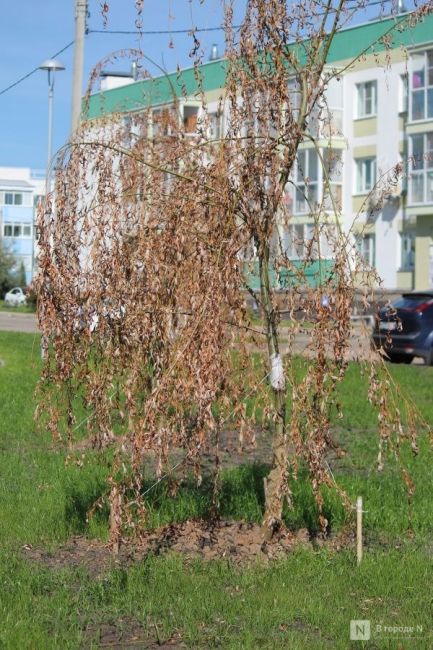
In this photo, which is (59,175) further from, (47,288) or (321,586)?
(321,586)

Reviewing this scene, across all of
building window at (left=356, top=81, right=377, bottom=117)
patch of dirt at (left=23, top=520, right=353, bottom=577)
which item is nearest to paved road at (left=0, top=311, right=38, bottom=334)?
building window at (left=356, top=81, right=377, bottom=117)

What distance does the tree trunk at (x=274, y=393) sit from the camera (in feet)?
21.4

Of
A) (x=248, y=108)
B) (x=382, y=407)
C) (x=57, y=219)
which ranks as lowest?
(x=382, y=407)

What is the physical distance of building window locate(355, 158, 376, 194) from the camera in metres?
46.4

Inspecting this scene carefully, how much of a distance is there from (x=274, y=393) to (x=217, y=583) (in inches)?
48.8

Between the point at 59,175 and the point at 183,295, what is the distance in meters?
1.21

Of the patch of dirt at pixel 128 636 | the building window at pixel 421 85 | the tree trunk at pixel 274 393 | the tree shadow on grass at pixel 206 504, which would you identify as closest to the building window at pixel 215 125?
the tree trunk at pixel 274 393

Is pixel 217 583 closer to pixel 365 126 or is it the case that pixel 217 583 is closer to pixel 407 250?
pixel 407 250

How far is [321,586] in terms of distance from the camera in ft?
19.6

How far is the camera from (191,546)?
6871 millimetres

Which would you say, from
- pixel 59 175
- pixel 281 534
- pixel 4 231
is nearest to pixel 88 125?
pixel 59 175

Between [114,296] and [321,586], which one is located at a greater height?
Result: [114,296]

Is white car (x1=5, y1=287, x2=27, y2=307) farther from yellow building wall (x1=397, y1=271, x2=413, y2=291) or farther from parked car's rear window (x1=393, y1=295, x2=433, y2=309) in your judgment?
parked car's rear window (x1=393, y1=295, x2=433, y2=309)

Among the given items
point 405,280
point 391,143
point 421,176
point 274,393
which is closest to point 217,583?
point 274,393
